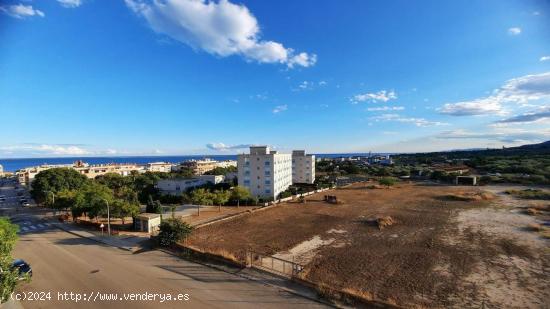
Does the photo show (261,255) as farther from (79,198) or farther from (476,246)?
(79,198)

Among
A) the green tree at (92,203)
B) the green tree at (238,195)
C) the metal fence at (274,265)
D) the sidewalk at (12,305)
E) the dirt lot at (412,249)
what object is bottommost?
the dirt lot at (412,249)

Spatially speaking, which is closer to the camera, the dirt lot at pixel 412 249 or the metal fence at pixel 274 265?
the dirt lot at pixel 412 249

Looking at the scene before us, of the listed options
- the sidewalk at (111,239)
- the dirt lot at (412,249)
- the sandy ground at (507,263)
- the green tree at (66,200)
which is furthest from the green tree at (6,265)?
the green tree at (66,200)

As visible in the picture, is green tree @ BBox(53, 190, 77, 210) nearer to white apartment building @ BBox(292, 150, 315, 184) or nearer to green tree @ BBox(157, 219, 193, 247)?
green tree @ BBox(157, 219, 193, 247)

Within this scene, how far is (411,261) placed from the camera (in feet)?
69.1

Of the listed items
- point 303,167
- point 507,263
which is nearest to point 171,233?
point 507,263

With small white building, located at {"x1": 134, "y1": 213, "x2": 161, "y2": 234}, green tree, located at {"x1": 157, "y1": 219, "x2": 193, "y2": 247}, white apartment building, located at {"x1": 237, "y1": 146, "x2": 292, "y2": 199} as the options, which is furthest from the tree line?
green tree, located at {"x1": 157, "y1": 219, "x2": 193, "y2": 247}

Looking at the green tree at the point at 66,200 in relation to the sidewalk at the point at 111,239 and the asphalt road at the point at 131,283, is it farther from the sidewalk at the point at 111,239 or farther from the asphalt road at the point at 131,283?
the asphalt road at the point at 131,283

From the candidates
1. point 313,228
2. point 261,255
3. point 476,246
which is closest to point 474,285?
point 476,246

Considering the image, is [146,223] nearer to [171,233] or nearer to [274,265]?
[171,233]

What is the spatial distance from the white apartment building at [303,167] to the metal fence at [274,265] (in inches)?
2376

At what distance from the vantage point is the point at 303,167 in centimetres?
8206

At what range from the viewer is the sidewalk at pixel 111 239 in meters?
24.7

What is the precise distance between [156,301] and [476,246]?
86.1ft
